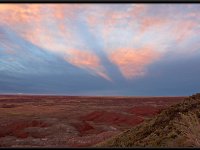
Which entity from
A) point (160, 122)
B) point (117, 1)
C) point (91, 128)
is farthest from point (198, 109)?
point (91, 128)

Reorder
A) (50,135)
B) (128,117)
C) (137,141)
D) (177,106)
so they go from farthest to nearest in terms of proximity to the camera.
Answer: (128,117) → (50,135) → (177,106) → (137,141)

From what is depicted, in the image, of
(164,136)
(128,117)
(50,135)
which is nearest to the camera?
(164,136)

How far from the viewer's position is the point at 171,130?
1159 centimetres

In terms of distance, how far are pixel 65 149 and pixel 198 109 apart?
9033 mm

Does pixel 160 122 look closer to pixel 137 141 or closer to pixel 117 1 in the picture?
pixel 137 141

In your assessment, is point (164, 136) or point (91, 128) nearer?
point (164, 136)

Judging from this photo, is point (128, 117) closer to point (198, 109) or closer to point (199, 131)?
point (198, 109)

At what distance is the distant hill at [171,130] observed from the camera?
9671 mm

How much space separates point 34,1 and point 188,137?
6254 millimetres

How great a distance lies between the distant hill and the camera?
9.67 metres

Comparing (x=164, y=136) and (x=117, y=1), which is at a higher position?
(x=117, y=1)

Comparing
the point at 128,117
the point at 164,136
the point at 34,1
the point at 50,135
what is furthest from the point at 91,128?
the point at 34,1

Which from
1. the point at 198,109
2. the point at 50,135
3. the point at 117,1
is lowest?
the point at 50,135

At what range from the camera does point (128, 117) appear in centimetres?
4238
